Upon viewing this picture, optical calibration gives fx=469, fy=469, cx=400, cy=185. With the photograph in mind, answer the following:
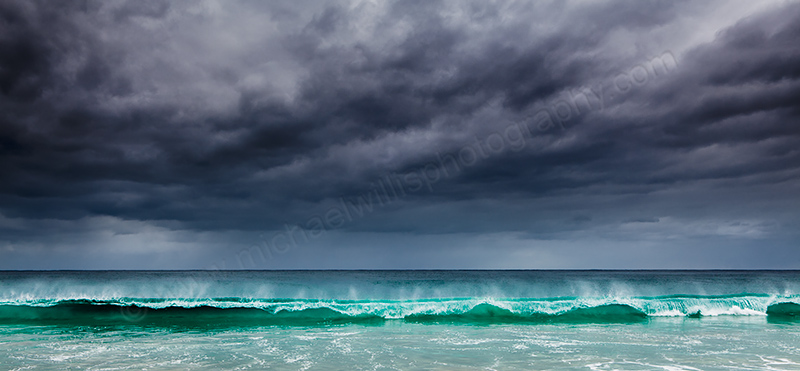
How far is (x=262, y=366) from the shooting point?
33.9 feet

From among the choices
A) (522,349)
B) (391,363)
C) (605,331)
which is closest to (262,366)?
(391,363)

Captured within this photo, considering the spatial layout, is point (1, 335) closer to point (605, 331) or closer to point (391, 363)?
point (391, 363)

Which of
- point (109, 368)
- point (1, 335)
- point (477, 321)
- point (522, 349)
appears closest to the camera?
point (109, 368)

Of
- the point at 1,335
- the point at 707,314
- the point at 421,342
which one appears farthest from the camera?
the point at 707,314

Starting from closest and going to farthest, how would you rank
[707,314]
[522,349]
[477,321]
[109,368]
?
[109,368] → [522,349] → [477,321] → [707,314]

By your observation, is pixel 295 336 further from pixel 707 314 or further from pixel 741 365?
pixel 707 314

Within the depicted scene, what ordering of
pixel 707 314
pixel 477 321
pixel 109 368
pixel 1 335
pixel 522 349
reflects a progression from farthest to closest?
pixel 707 314 → pixel 477 321 → pixel 1 335 → pixel 522 349 → pixel 109 368

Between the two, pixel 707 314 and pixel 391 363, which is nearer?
pixel 391 363

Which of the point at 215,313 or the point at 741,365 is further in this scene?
the point at 215,313

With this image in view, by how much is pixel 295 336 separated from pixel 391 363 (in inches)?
216

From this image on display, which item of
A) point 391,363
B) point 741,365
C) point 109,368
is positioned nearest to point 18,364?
point 109,368

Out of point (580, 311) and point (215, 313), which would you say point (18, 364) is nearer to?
point (215, 313)

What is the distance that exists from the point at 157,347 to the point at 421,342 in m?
7.29

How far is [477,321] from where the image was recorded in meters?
19.1
